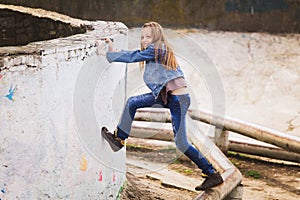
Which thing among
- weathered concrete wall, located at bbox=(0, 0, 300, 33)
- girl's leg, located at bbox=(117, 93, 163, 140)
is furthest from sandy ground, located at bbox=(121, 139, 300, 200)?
weathered concrete wall, located at bbox=(0, 0, 300, 33)

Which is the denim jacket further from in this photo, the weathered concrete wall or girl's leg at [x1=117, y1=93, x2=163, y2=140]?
the weathered concrete wall

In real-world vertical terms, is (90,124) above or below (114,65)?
below

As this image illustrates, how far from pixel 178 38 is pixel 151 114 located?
384cm

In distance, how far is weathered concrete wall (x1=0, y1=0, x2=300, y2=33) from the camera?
33.1 feet

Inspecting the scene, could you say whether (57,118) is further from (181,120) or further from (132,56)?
(181,120)

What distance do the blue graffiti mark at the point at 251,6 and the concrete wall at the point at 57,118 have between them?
6085 mm

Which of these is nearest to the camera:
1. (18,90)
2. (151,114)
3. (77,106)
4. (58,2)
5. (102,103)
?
(18,90)

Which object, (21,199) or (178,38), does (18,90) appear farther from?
(178,38)

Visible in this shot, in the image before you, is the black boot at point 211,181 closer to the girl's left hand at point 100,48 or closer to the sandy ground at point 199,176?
the sandy ground at point 199,176

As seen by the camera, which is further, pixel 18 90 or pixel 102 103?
pixel 102 103

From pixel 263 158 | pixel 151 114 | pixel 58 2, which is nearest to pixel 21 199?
pixel 151 114

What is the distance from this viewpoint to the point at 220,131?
260 inches

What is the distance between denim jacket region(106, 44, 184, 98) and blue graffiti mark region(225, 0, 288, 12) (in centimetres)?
633

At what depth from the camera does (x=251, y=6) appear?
33.3 ft
